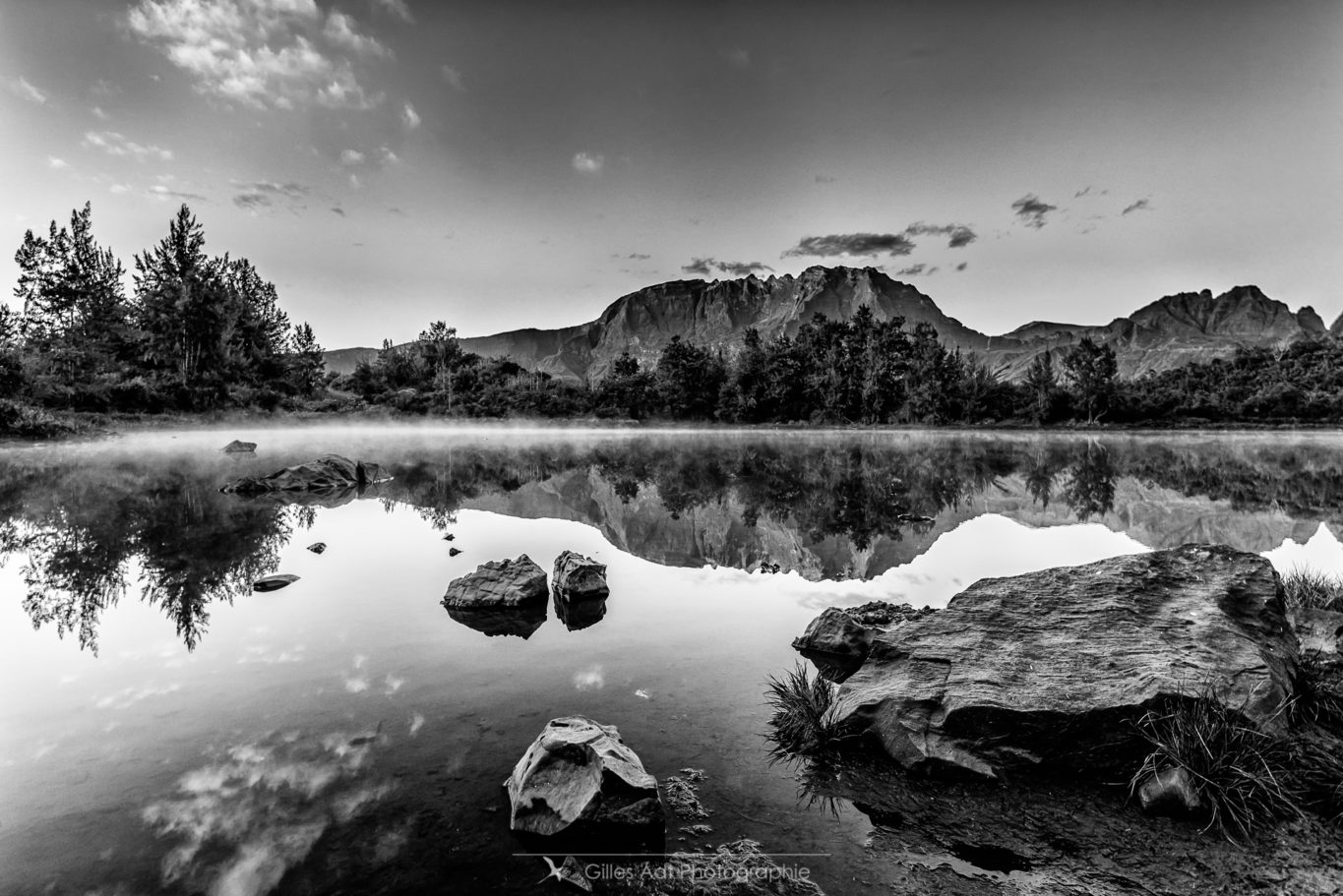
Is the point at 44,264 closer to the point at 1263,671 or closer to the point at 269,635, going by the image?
the point at 269,635

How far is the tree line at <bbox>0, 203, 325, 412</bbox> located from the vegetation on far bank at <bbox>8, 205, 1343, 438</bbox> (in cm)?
19

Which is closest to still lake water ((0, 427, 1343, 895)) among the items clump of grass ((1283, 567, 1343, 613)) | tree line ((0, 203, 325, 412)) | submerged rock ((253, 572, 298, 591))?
submerged rock ((253, 572, 298, 591))

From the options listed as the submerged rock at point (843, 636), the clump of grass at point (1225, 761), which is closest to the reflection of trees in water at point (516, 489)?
the submerged rock at point (843, 636)

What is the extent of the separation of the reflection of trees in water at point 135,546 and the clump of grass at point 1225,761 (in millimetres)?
9515

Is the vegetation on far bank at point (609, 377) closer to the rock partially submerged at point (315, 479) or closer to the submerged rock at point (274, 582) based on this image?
the rock partially submerged at point (315, 479)

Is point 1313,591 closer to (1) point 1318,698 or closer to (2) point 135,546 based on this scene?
(1) point 1318,698

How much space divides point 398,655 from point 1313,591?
470 inches

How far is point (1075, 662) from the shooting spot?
16.4 ft

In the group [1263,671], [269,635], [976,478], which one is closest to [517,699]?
[269,635]

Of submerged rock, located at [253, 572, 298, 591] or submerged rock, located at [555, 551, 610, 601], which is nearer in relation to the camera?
submerged rock, located at [555, 551, 610, 601]

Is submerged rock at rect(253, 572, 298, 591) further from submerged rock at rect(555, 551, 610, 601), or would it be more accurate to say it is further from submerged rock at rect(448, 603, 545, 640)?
submerged rock at rect(555, 551, 610, 601)

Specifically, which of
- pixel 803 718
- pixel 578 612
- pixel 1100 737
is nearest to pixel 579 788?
pixel 803 718

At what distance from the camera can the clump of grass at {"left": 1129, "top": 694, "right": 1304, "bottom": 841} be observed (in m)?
3.90

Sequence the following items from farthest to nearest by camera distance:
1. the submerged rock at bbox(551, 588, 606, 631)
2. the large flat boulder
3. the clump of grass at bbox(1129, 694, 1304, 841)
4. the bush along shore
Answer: the submerged rock at bbox(551, 588, 606, 631), the large flat boulder, the clump of grass at bbox(1129, 694, 1304, 841), the bush along shore
